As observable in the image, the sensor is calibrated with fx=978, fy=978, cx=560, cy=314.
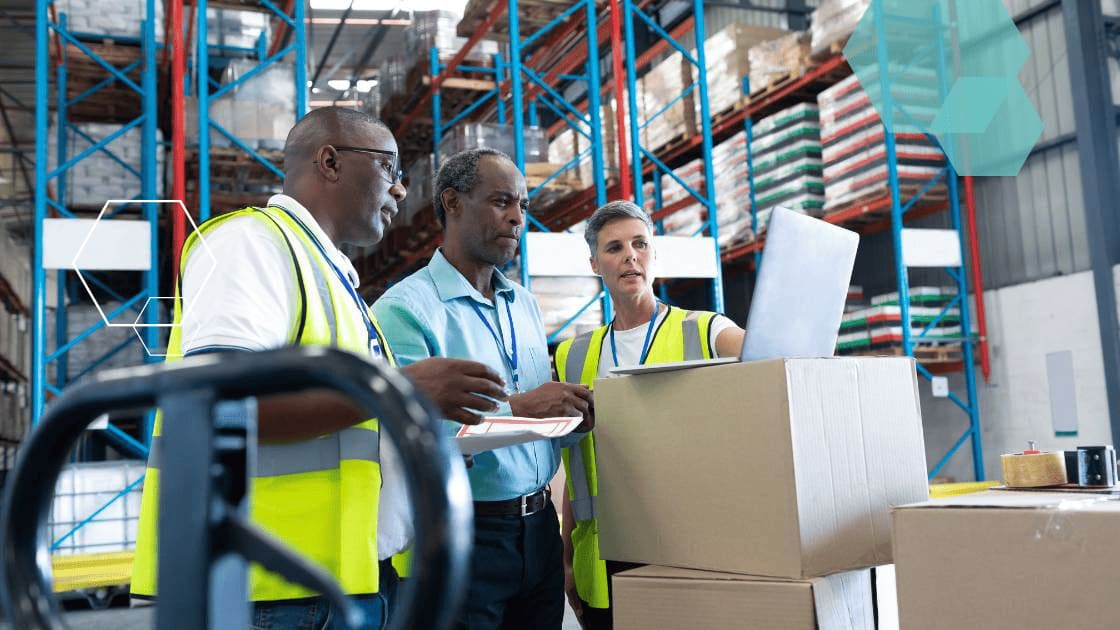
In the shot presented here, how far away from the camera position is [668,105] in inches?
417

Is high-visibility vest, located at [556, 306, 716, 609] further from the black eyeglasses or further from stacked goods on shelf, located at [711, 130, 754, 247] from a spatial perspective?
stacked goods on shelf, located at [711, 130, 754, 247]

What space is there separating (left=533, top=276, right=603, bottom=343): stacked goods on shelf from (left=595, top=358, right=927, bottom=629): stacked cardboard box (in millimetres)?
6534

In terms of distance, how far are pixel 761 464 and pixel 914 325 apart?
318 inches

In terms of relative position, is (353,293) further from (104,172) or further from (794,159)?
(794,159)

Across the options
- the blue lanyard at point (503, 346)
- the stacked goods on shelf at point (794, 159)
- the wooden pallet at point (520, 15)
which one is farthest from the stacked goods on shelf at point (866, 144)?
the blue lanyard at point (503, 346)

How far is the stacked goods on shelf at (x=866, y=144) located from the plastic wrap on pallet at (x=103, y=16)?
644 cm

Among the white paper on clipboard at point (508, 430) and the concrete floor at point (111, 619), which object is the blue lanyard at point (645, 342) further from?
the concrete floor at point (111, 619)

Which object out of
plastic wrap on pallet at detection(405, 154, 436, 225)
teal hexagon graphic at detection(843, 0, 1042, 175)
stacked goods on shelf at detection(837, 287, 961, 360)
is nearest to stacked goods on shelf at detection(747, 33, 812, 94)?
teal hexagon graphic at detection(843, 0, 1042, 175)

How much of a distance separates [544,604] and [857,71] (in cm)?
785

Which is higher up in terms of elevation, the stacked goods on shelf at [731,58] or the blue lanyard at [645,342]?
the stacked goods on shelf at [731,58]

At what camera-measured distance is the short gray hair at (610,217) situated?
315cm

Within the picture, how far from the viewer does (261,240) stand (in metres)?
1.52

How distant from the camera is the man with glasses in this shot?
140 cm

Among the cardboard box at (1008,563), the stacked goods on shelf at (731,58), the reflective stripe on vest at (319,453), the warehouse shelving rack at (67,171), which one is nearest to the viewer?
the cardboard box at (1008,563)
